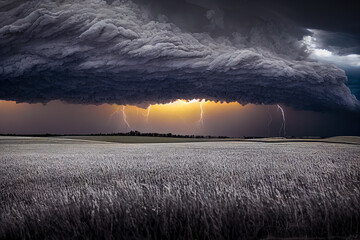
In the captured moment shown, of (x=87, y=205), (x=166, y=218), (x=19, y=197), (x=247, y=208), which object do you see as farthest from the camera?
(x=19, y=197)

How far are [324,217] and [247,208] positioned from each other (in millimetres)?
954

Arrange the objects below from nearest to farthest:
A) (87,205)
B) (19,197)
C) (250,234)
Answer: (250,234) → (87,205) → (19,197)

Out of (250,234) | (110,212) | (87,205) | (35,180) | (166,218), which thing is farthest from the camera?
(35,180)

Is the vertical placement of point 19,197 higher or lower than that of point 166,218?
lower

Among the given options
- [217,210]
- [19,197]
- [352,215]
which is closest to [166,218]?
[217,210]

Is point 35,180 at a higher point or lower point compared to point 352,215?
lower

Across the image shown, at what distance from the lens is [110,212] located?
4.16 metres

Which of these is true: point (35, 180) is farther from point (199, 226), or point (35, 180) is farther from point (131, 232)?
point (199, 226)

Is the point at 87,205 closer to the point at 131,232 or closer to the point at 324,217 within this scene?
the point at 131,232

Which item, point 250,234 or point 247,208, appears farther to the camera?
point 247,208

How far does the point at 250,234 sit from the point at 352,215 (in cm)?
137

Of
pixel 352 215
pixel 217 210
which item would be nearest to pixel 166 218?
pixel 217 210

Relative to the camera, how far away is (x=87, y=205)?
448cm

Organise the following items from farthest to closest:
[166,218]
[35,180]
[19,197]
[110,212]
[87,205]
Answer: [35,180], [19,197], [87,205], [110,212], [166,218]
